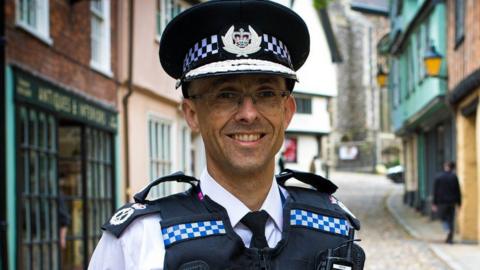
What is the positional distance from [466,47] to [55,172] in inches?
337

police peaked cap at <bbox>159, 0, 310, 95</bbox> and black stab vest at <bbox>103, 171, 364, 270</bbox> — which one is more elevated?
police peaked cap at <bbox>159, 0, 310, 95</bbox>

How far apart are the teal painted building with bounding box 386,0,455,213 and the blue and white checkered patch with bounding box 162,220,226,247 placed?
1604cm

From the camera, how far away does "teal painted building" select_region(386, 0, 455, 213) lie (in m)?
18.9

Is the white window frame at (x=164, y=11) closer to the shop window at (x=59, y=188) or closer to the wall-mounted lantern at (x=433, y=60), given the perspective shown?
the shop window at (x=59, y=188)

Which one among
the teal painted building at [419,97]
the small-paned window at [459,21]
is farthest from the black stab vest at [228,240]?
the teal painted building at [419,97]

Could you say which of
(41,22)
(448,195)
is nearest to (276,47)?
(41,22)

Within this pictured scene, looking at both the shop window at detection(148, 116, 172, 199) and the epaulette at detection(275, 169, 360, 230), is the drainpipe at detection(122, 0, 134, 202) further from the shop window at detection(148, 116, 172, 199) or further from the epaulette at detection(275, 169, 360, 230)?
the epaulette at detection(275, 169, 360, 230)

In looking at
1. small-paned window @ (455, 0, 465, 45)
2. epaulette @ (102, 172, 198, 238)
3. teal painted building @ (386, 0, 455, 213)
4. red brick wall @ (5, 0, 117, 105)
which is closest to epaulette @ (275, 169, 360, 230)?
epaulette @ (102, 172, 198, 238)

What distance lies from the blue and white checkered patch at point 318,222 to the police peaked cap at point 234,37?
416 millimetres

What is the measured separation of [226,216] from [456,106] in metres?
15.5

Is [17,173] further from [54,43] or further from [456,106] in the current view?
[456,106]

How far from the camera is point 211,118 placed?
2459 mm

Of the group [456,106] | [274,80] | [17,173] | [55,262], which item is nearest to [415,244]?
[456,106]

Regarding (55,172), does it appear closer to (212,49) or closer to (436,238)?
(212,49)
